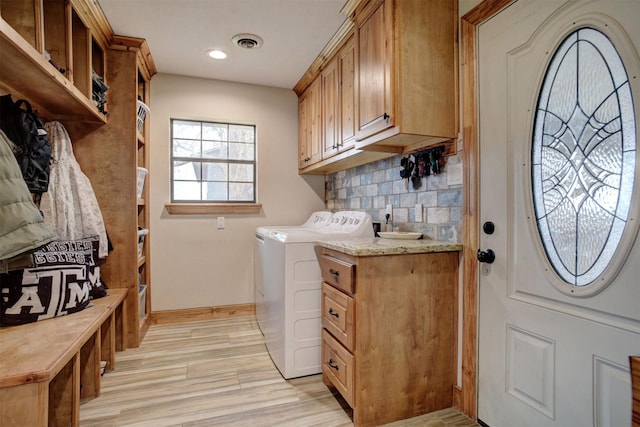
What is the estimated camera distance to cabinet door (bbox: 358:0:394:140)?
177cm

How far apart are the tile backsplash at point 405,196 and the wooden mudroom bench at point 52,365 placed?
1.95 metres

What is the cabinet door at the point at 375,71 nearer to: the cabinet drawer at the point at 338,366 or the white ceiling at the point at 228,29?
the white ceiling at the point at 228,29

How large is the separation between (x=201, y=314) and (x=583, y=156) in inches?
128

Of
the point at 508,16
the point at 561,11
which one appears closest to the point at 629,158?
the point at 561,11

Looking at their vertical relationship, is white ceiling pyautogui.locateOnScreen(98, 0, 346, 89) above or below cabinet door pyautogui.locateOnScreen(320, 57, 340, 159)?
above

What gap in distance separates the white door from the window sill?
2.36 metres

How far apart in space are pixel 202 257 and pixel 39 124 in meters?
1.75

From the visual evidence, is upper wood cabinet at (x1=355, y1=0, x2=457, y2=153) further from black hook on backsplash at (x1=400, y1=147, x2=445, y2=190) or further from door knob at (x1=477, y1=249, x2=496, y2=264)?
door knob at (x1=477, y1=249, x2=496, y2=264)

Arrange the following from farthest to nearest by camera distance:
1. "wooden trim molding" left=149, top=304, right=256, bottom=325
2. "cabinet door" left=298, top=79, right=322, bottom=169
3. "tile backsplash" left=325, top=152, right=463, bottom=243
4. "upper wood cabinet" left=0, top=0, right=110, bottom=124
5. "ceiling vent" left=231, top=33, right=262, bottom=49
A: "wooden trim molding" left=149, top=304, right=256, bottom=325 → "cabinet door" left=298, top=79, right=322, bottom=169 → "ceiling vent" left=231, top=33, right=262, bottom=49 → "tile backsplash" left=325, top=152, right=463, bottom=243 → "upper wood cabinet" left=0, top=0, right=110, bottom=124

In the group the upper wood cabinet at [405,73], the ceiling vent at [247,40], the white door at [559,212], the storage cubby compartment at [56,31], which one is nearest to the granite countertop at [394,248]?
the white door at [559,212]

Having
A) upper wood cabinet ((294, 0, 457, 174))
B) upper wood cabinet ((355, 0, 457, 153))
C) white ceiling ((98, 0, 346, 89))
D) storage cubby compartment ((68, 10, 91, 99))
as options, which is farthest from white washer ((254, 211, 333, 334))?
storage cubby compartment ((68, 10, 91, 99))

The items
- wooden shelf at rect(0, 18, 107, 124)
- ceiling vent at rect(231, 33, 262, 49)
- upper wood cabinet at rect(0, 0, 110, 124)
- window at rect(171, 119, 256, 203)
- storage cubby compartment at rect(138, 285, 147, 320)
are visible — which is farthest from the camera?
window at rect(171, 119, 256, 203)

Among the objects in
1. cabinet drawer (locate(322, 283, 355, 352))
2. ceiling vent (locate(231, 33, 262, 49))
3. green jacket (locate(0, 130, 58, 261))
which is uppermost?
ceiling vent (locate(231, 33, 262, 49))

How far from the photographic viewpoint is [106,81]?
2.54 m
